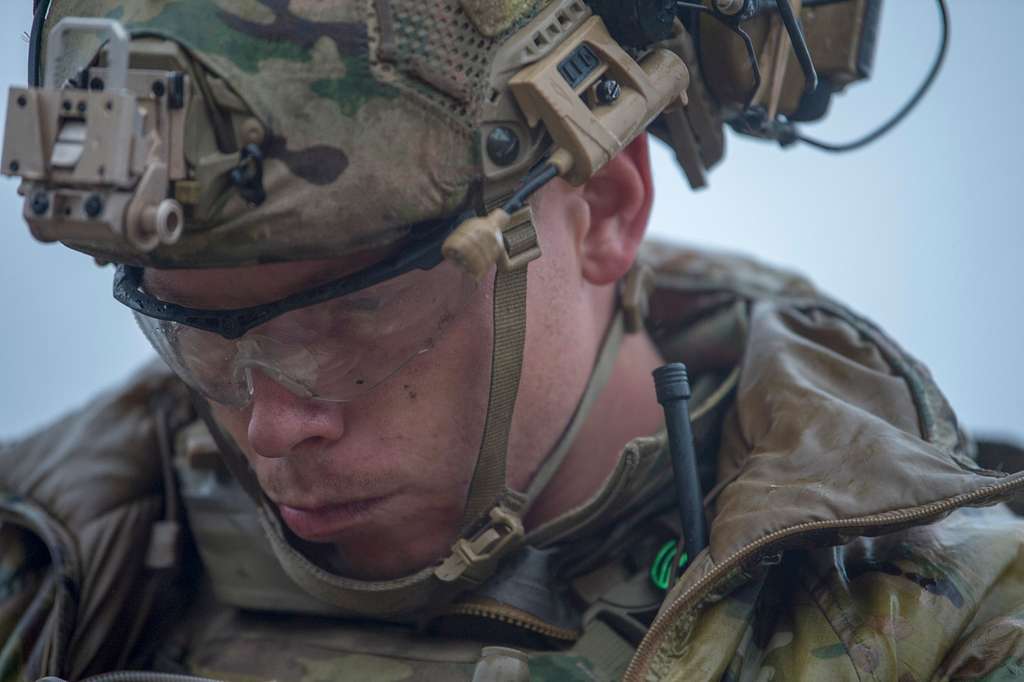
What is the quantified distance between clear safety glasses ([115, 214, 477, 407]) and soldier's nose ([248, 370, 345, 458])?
0.07 feet

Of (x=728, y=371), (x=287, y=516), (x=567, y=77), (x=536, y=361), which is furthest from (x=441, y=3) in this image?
(x=728, y=371)

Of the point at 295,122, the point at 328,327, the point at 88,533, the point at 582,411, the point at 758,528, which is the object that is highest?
the point at 295,122

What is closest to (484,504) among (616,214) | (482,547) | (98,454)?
(482,547)

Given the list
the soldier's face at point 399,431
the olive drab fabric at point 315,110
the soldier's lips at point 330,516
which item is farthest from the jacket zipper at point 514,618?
the olive drab fabric at point 315,110

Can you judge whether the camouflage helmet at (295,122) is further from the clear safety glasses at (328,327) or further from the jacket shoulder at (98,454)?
the jacket shoulder at (98,454)

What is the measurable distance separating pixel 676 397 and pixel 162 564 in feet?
3.49

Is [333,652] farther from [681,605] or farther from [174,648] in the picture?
[681,605]

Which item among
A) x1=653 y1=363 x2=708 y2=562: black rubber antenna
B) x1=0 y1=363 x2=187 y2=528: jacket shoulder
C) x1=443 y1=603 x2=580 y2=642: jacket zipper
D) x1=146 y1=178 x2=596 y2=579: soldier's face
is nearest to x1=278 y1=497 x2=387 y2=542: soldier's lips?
x1=146 y1=178 x2=596 y2=579: soldier's face

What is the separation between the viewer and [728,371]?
94.9 inches

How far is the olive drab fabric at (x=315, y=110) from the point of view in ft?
5.15

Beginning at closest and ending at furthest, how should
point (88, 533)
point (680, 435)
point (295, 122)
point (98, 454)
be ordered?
point (295, 122) < point (680, 435) < point (88, 533) < point (98, 454)

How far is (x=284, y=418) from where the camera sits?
1.82m

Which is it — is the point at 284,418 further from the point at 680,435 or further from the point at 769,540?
the point at 769,540

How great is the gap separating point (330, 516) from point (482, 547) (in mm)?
247
